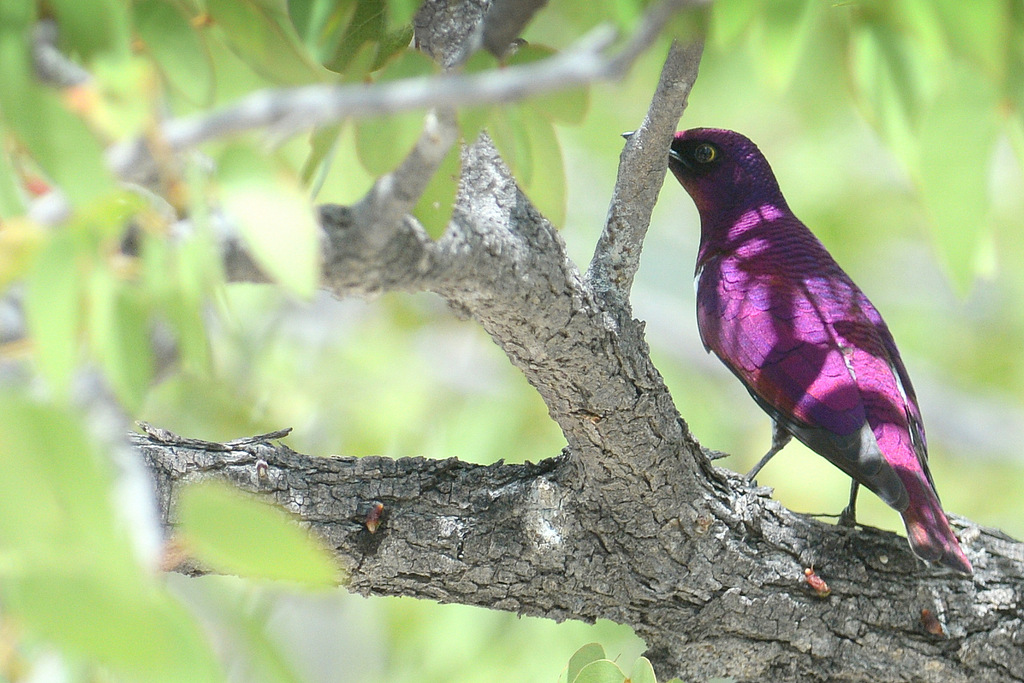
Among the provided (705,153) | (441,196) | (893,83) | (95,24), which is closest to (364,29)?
(441,196)

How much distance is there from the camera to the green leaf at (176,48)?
79 cm

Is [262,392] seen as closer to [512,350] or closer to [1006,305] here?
[512,350]

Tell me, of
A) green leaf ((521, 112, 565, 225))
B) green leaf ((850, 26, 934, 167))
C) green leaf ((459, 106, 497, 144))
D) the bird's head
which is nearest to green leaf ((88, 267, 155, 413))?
green leaf ((459, 106, 497, 144))

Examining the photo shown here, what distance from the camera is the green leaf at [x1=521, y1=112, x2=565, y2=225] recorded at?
3.58 feet

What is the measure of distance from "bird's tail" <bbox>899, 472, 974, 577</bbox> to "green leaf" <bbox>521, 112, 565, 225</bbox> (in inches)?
41.8

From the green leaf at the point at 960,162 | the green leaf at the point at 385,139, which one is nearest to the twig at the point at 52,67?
the green leaf at the point at 385,139

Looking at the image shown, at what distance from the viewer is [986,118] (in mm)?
706

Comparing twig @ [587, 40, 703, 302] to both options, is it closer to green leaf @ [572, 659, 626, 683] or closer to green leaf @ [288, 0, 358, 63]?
green leaf @ [288, 0, 358, 63]

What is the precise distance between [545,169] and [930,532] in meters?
1.14

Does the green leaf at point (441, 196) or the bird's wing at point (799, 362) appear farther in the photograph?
the bird's wing at point (799, 362)

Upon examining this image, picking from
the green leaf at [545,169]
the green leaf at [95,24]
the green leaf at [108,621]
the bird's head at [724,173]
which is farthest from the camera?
the bird's head at [724,173]

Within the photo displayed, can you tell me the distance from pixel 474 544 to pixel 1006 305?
5549 mm

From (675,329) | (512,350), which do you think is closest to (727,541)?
(512,350)

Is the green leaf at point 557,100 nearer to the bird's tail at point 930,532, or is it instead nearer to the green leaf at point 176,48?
the green leaf at point 176,48
